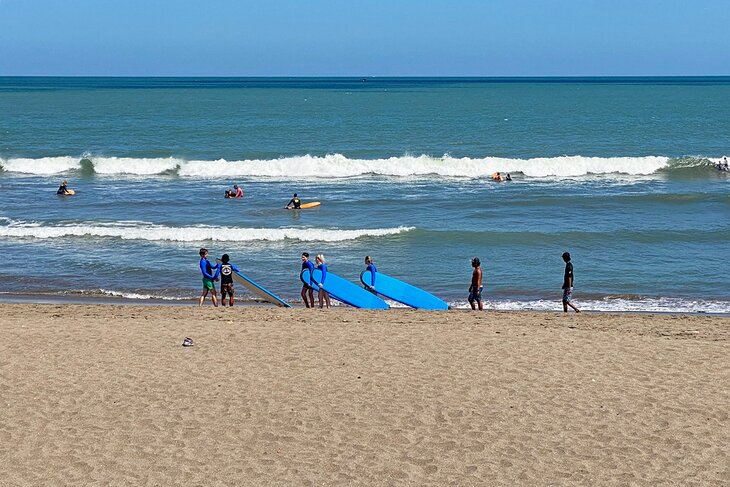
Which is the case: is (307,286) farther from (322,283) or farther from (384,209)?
(384,209)

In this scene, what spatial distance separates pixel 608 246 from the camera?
23281 millimetres

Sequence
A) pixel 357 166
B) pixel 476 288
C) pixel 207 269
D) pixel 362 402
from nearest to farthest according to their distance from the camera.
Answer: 1. pixel 362 402
2. pixel 476 288
3. pixel 207 269
4. pixel 357 166

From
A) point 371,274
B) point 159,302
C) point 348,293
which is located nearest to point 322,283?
point 348,293

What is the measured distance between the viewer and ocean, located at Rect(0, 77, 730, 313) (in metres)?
19.9

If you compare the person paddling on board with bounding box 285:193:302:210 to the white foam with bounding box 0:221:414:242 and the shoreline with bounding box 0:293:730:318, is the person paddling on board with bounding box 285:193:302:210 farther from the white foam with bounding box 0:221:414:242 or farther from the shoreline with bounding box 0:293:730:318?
the shoreline with bounding box 0:293:730:318

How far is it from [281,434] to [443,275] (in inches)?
439

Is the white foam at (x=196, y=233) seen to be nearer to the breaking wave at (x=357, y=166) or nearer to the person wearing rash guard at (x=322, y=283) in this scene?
the person wearing rash guard at (x=322, y=283)

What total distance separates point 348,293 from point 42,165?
3160cm

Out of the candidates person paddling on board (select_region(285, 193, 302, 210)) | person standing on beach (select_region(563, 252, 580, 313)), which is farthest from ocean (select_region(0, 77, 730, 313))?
person standing on beach (select_region(563, 252, 580, 313))

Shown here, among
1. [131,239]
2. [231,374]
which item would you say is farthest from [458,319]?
[131,239]

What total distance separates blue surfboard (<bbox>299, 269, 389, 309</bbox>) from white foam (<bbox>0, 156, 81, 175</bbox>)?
29.2m

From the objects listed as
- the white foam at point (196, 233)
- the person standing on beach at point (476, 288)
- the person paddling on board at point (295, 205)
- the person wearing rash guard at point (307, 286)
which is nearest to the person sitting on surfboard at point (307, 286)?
the person wearing rash guard at point (307, 286)

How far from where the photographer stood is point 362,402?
10672mm

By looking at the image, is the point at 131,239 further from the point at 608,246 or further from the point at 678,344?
the point at 678,344
